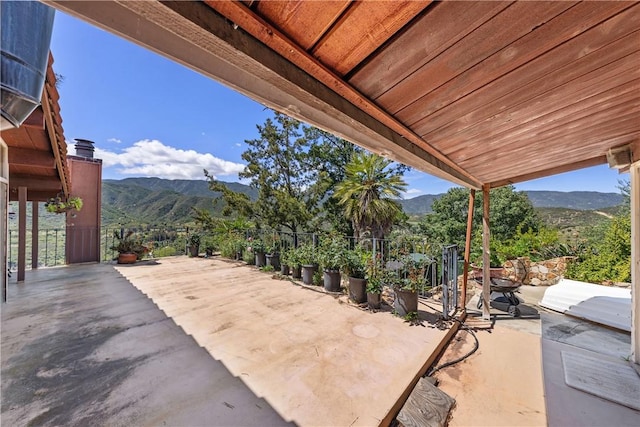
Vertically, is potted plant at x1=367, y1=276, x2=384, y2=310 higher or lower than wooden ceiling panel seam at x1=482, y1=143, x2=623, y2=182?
lower

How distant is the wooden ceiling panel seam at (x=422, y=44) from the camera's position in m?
0.71

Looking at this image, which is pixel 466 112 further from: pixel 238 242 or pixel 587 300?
pixel 238 242

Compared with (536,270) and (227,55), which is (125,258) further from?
(536,270)

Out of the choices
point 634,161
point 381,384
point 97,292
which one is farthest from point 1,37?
point 634,161

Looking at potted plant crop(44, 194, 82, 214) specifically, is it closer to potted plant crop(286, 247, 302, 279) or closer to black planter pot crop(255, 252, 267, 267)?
black planter pot crop(255, 252, 267, 267)

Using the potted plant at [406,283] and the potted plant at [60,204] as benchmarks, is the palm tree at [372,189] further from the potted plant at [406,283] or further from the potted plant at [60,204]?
the potted plant at [60,204]

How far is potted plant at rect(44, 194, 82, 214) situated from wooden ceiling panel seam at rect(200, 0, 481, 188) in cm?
800

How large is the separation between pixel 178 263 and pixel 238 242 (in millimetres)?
1704

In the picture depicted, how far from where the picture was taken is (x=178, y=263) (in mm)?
6832

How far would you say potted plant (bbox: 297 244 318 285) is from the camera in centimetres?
484

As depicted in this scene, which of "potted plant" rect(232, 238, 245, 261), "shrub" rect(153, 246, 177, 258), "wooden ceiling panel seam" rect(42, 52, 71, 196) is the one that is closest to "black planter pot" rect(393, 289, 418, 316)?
"wooden ceiling panel seam" rect(42, 52, 71, 196)

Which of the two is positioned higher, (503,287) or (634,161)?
(634,161)

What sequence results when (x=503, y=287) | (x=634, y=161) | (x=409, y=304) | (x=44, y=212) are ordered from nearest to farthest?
(x=634, y=161)
(x=409, y=304)
(x=503, y=287)
(x=44, y=212)

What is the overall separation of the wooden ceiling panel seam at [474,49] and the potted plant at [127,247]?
26.5 feet
